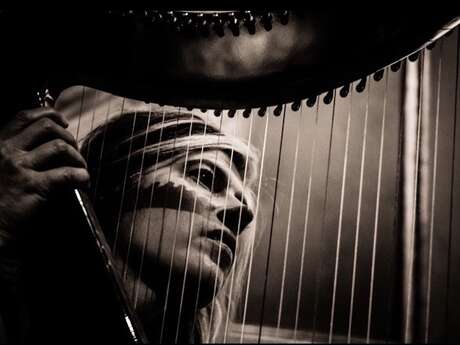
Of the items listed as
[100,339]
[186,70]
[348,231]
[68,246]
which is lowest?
[100,339]

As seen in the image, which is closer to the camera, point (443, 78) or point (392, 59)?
point (392, 59)

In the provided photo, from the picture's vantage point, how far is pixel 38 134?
93 centimetres

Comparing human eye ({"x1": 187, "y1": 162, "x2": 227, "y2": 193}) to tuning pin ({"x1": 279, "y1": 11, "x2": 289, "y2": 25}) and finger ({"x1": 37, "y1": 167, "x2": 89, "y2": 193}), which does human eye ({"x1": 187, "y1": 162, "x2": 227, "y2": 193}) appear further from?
tuning pin ({"x1": 279, "y1": 11, "x2": 289, "y2": 25})

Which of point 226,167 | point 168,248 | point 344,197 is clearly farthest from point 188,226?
point 344,197

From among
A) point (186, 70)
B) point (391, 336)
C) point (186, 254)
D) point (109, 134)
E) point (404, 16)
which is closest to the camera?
point (404, 16)

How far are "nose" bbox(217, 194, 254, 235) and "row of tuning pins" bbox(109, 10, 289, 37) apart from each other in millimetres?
857

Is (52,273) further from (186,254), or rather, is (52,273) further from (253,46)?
(186,254)

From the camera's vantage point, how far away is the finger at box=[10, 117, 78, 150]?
926 millimetres

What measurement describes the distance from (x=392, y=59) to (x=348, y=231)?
3.01ft

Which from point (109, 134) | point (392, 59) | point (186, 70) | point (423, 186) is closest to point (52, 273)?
point (186, 70)

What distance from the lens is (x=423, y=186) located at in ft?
5.25

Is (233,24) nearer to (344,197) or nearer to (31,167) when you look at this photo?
(31,167)

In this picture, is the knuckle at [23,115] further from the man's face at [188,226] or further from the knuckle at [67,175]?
the man's face at [188,226]

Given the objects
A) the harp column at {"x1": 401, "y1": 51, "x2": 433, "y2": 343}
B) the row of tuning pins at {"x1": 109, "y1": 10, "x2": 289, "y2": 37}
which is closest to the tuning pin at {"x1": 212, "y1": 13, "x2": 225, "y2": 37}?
the row of tuning pins at {"x1": 109, "y1": 10, "x2": 289, "y2": 37}
